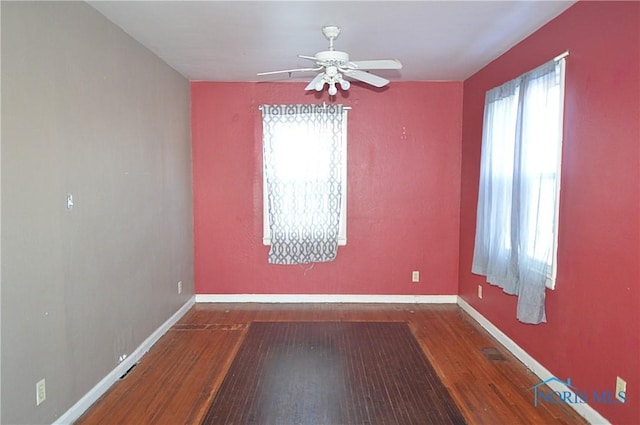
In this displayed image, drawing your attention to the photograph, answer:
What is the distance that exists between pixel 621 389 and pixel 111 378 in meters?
3.17

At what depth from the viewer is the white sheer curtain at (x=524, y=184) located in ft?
8.81

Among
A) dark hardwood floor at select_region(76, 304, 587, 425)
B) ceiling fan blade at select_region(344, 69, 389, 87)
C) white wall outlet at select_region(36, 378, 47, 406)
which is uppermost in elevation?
ceiling fan blade at select_region(344, 69, 389, 87)

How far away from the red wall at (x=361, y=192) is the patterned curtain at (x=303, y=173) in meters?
0.20

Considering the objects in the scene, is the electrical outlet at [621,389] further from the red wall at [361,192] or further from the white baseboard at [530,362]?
the red wall at [361,192]

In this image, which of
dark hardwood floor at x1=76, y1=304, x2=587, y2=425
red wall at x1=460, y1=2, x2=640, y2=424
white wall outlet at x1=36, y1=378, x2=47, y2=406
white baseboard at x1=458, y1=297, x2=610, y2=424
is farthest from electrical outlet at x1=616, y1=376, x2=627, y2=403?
white wall outlet at x1=36, y1=378, x2=47, y2=406

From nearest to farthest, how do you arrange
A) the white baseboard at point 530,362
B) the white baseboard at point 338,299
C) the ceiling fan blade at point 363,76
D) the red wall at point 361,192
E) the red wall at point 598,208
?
the red wall at point 598,208
the white baseboard at point 530,362
the ceiling fan blade at point 363,76
the red wall at point 361,192
the white baseboard at point 338,299

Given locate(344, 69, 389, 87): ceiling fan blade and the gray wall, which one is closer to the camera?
the gray wall

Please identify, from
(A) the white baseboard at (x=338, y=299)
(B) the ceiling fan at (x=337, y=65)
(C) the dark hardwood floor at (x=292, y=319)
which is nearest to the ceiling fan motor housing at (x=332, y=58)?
(B) the ceiling fan at (x=337, y=65)

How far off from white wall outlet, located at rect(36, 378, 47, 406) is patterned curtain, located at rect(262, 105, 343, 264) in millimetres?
2689

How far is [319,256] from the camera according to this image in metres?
4.64

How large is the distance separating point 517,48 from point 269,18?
6.63 feet

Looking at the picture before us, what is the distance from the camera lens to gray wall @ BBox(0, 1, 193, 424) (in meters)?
1.99

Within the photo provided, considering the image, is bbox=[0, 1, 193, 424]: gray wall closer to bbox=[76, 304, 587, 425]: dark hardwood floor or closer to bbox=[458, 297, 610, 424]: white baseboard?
bbox=[76, 304, 587, 425]: dark hardwood floor

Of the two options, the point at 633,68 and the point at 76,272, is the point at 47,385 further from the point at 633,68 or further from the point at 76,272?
the point at 633,68
